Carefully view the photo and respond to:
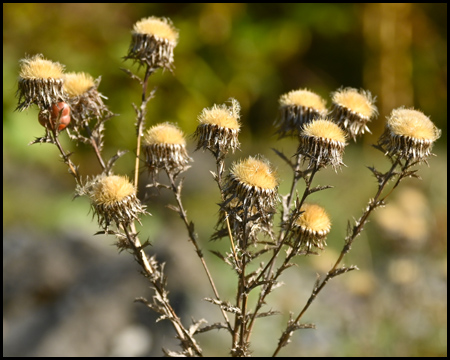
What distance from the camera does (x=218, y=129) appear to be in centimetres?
105

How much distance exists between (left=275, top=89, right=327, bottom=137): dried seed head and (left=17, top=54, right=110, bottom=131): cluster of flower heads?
419mm

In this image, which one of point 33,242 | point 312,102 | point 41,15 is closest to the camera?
point 312,102

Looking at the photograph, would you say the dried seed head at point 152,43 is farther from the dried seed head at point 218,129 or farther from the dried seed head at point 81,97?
the dried seed head at point 218,129

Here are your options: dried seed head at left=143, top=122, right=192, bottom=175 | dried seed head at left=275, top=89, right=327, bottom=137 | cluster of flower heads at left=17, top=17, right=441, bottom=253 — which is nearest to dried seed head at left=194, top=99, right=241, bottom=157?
cluster of flower heads at left=17, top=17, right=441, bottom=253

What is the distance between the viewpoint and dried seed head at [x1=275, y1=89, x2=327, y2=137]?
126 cm

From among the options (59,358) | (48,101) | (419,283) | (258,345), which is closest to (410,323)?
(419,283)

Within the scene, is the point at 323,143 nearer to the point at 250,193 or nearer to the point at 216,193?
the point at 250,193

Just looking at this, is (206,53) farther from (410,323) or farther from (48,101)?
(48,101)

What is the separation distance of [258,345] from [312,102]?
71.6 inches

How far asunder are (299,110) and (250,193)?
33 cm

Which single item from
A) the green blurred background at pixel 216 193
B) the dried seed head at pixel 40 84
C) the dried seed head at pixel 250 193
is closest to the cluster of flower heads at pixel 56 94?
the dried seed head at pixel 40 84

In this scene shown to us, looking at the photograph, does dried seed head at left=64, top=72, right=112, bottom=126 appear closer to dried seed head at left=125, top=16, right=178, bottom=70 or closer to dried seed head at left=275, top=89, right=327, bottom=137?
dried seed head at left=125, top=16, right=178, bottom=70

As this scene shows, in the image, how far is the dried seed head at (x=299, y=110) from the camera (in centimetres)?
126

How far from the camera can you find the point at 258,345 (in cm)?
277
